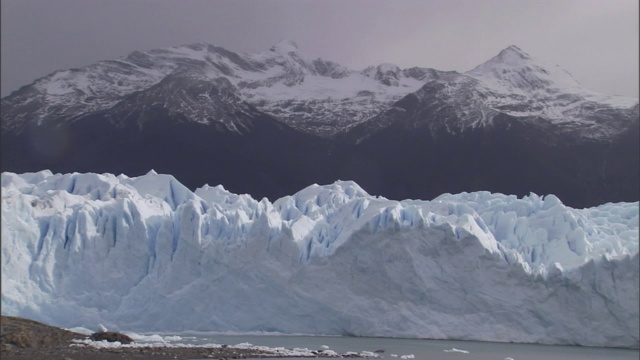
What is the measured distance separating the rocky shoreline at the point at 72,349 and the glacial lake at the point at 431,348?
1820 mm

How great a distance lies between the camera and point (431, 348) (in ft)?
55.5

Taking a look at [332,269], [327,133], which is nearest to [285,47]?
[327,133]

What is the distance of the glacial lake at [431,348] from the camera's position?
1538cm

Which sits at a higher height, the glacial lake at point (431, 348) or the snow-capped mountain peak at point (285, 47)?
the snow-capped mountain peak at point (285, 47)

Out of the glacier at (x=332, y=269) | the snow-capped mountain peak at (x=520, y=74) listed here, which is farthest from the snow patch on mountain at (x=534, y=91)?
the glacier at (x=332, y=269)

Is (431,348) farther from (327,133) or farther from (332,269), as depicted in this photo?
(327,133)

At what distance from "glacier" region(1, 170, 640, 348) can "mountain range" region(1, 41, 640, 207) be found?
22.1 meters

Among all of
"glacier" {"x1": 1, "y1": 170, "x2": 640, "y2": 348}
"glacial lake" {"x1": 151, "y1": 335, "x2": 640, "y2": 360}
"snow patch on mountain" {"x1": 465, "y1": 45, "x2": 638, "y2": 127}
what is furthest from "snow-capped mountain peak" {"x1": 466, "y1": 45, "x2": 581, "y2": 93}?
"glacial lake" {"x1": 151, "y1": 335, "x2": 640, "y2": 360}

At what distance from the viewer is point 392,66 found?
5578 cm

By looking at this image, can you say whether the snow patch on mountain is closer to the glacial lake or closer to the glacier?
the glacier

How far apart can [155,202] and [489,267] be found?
9705mm

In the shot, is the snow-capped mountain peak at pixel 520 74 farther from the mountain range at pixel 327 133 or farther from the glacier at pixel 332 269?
the glacier at pixel 332 269

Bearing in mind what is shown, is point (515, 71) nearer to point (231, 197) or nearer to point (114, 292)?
point (231, 197)

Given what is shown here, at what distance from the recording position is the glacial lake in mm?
15375
